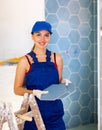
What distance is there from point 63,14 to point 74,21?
0.53 ft

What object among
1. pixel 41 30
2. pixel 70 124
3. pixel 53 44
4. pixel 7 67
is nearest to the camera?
pixel 41 30

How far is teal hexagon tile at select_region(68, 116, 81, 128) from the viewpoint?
299 centimetres

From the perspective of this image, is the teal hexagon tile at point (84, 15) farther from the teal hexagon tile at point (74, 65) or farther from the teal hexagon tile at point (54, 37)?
the teal hexagon tile at point (74, 65)

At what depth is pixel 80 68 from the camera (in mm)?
2994

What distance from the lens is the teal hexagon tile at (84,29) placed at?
2963mm

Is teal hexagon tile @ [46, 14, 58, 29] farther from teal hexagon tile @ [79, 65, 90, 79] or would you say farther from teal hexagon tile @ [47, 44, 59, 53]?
teal hexagon tile @ [79, 65, 90, 79]

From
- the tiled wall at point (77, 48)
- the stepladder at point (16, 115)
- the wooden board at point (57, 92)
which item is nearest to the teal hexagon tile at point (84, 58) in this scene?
the tiled wall at point (77, 48)

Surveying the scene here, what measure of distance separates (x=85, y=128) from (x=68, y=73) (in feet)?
2.15

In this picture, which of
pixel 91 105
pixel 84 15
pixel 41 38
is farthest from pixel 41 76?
pixel 91 105

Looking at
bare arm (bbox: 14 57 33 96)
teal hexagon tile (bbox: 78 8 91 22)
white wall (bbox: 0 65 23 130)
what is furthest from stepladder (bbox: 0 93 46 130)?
teal hexagon tile (bbox: 78 8 91 22)

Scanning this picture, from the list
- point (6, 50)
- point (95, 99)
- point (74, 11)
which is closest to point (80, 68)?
point (95, 99)

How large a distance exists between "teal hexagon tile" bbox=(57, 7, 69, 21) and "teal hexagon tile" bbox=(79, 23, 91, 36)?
225 mm

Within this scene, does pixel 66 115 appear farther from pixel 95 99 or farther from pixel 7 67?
pixel 7 67

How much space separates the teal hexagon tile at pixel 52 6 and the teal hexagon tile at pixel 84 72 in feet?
2.40
